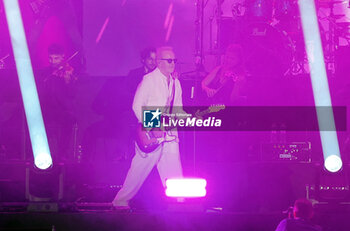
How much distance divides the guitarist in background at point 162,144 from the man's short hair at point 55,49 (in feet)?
3.22

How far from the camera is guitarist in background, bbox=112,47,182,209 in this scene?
16.1ft

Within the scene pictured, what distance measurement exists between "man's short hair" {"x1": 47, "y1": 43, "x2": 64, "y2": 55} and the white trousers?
4.49ft

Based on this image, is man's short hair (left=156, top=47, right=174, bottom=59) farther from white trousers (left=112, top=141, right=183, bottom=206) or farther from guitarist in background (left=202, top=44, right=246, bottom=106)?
white trousers (left=112, top=141, right=183, bottom=206)

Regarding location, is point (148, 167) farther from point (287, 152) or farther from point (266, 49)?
point (266, 49)

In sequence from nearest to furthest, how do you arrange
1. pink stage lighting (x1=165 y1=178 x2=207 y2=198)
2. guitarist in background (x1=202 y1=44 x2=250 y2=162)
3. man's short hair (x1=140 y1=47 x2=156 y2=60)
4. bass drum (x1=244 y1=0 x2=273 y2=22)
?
pink stage lighting (x1=165 y1=178 x2=207 y2=198), guitarist in background (x1=202 y1=44 x2=250 y2=162), man's short hair (x1=140 y1=47 x2=156 y2=60), bass drum (x1=244 y1=0 x2=273 y2=22)

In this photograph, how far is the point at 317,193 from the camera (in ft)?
15.5

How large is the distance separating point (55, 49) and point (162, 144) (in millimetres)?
1601

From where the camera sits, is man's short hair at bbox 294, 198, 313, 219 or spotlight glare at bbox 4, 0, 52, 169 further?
spotlight glare at bbox 4, 0, 52, 169

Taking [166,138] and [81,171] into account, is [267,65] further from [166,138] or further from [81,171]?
[81,171]

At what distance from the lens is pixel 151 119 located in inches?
197

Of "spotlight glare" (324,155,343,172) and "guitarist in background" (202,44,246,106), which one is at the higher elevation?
"guitarist in background" (202,44,246,106)

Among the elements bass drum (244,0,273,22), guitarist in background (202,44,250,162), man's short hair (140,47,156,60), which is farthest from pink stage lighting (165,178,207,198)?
bass drum (244,0,273,22)


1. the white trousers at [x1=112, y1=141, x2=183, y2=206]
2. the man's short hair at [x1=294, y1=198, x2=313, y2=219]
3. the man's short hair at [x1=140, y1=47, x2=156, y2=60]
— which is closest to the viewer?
the man's short hair at [x1=294, y1=198, x2=313, y2=219]

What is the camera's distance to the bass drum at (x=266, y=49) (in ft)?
20.3
